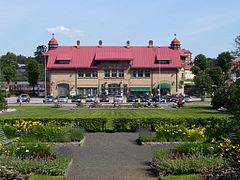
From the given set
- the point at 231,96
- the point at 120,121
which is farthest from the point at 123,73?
the point at 231,96

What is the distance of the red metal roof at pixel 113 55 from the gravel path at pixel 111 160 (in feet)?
224

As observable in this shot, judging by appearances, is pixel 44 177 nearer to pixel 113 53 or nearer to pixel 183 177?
pixel 183 177

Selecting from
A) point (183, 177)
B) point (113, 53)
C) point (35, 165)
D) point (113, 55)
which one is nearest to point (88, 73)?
point (113, 55)

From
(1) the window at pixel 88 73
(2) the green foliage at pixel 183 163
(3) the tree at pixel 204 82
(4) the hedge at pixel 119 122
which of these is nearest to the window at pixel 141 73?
(1) the window at pixel 88 73

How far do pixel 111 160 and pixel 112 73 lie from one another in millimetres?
76712

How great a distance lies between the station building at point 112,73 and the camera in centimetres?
9169

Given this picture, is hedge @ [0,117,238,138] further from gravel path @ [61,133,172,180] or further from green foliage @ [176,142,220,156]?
green foliage @ [176,142,220,156]

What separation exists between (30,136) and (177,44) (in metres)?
78.2

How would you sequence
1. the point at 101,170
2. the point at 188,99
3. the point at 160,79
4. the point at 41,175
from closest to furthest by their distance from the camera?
the point at 41,175 → the point at 101,170 → the point at 188,99 → the point at 160,79

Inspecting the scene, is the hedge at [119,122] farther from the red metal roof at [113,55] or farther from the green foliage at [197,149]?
the red metal roof at [113,55]

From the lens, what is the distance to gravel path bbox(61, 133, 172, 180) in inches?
523

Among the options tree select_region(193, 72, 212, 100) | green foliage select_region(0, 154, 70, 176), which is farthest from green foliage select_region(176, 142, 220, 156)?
tree select_region(193, 72, 212, 100)

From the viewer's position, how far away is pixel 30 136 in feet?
65.1

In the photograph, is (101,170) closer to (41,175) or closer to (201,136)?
(41,175)
